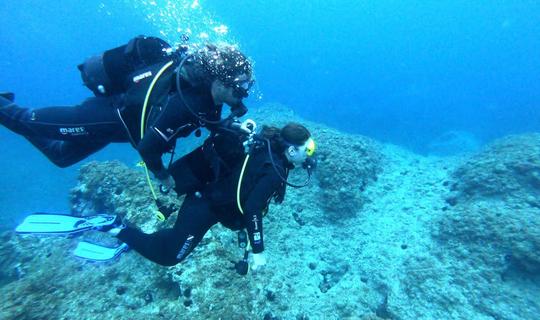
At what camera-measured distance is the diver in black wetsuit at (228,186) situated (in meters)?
4.09

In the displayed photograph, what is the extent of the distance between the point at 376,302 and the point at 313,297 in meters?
1.47

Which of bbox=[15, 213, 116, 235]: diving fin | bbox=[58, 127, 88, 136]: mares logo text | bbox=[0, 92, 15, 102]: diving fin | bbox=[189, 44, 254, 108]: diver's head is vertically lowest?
bbox=[15, 213, 116, 235]: diving fin

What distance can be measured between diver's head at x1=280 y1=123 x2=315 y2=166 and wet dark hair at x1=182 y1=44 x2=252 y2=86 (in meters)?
1.04

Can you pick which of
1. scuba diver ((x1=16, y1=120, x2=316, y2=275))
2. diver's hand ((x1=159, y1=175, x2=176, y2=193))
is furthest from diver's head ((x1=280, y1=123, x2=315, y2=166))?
diver's hand ((x1=159, y1=175, x2=176, y2=193))

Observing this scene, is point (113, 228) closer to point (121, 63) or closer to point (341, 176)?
point (121, 63)

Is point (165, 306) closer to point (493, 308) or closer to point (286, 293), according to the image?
point (286, 293)

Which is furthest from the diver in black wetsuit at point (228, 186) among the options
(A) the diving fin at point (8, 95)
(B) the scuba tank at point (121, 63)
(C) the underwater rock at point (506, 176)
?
(C) the underwater rock at point (506, 176)

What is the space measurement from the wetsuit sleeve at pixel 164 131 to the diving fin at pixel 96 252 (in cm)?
221

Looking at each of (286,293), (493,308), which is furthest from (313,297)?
(493,308)

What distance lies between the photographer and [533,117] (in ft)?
125

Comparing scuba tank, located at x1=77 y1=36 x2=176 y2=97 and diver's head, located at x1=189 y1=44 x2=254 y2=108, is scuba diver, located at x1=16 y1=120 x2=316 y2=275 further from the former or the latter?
scuba tank, located at x1=77 y1=36 x2=176 y2=97

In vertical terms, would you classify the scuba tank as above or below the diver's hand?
above

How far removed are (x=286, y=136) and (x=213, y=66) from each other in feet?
4.41

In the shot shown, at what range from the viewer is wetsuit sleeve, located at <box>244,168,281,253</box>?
4016 millimetres
